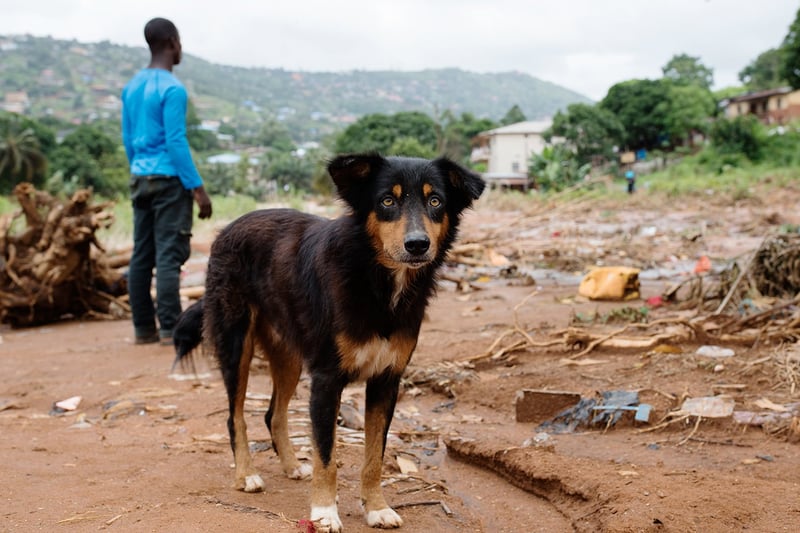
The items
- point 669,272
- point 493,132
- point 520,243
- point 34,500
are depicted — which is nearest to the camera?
point 34,500

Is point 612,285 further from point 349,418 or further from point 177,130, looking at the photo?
point 177,130

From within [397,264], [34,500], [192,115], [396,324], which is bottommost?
[34,500]

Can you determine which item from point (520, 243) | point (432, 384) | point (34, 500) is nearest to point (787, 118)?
point (520, 243)

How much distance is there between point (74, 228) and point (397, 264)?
6618 mm

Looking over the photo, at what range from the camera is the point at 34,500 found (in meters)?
3.45

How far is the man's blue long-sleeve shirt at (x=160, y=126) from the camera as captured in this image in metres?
7.16

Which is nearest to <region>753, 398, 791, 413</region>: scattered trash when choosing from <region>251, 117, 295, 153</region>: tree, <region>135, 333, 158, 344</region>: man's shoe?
<region>135, 333, 158, 344</region>: man's shoe

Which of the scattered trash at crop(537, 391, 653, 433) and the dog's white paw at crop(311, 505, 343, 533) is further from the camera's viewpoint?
the scattered trash at crop(537, 391, 653, 433)

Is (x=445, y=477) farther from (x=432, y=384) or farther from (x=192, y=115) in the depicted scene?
(x=192, y=115)

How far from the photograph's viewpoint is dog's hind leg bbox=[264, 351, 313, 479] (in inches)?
172

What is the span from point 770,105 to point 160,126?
196ft

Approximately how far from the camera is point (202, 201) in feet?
24.0

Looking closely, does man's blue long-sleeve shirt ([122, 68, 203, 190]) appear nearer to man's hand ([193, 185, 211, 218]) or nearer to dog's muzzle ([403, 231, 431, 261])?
man's hand ([193, 185, 211, 218])

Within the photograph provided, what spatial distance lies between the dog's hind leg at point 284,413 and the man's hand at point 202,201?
3229 millimetres
